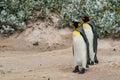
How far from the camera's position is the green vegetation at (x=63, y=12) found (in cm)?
1240

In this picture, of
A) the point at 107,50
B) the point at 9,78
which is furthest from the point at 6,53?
the point at 9,78

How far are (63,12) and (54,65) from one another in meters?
4.17

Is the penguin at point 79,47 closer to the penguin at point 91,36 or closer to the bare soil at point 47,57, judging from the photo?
the bare soil at point 47,57

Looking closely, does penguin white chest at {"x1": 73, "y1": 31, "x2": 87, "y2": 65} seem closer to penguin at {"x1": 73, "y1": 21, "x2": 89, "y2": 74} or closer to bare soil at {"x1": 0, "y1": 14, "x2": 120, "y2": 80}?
penguin at {"x1": 73, "y1": 21, "x2": 89, "y2": 74}

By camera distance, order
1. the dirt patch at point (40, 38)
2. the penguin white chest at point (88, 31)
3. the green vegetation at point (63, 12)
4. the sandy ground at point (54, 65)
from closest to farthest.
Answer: the sandy ground at point (54, 65) < the penguin white chest at point (88, 31) < the dirt patch at point (40, 38) < the green vegetation at point (63, 12)

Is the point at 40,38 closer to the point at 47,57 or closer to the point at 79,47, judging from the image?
the point at 47,57

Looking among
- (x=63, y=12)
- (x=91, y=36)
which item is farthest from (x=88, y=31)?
(x=63, y=12)

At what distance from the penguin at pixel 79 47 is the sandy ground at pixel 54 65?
0.55 ft

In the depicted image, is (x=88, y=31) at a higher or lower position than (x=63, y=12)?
higher

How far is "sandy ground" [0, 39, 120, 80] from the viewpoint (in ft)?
26.9

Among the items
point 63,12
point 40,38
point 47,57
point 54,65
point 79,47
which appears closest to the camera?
point 79,47

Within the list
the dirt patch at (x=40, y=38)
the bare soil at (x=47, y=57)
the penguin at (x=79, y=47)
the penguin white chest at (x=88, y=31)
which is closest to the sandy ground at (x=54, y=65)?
the bare soil at (x=47, y=57)

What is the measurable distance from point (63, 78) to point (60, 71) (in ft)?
1.93

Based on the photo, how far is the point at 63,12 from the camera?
523 inches
